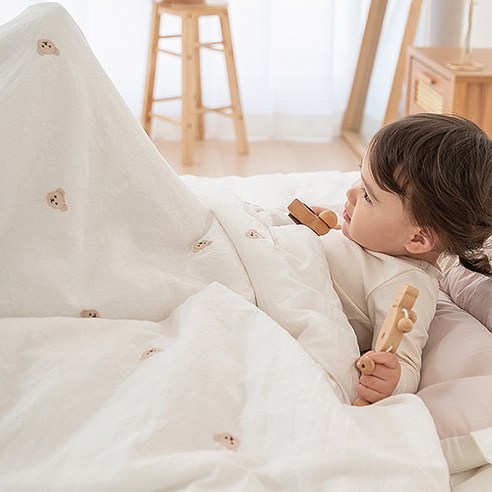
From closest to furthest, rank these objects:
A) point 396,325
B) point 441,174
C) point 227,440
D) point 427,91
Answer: point 227,440
point 396,325
point 441,174
point 427,91

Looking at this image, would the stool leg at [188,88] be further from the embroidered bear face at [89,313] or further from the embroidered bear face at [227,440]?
the embroidered bear face at [227,440]

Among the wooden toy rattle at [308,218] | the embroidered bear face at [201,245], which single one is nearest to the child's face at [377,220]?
the wooden toy rattle at [308,218]

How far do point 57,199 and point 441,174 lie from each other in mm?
556

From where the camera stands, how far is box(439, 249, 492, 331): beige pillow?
4.91 ft

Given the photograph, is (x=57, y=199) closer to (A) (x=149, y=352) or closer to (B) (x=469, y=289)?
(A) (x=149, y=352)

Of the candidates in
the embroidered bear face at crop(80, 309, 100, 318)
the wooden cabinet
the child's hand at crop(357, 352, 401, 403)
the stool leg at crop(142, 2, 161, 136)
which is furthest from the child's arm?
the stool leg at crop(142, 2, 161, 136)

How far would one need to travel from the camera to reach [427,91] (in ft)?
9.77

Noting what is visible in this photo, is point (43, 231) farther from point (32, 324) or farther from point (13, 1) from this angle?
point (13, 1)

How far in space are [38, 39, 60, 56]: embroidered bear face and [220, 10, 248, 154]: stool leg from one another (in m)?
2.44

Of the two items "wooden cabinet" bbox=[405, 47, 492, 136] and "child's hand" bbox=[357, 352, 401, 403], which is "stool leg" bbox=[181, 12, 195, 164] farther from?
"child's hand" bbox=[357, 352, 401, 403]

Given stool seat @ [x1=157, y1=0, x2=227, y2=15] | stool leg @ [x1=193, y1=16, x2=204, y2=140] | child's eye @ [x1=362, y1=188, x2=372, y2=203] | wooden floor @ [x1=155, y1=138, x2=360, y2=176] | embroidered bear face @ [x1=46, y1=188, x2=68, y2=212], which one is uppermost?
stool seat @ [x1=157, y1=0, x2=227, y2=15]

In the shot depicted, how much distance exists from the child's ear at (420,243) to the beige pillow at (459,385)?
0.14m

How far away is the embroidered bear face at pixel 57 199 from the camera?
1285 mm

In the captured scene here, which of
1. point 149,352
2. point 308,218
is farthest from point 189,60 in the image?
point 149,352
